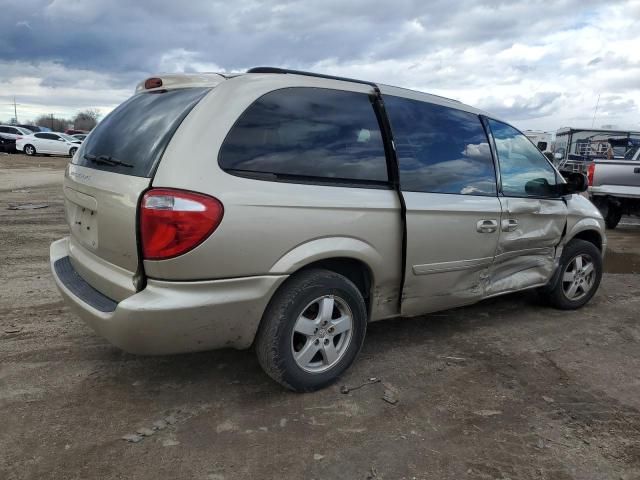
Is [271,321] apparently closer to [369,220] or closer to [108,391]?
[369,220]

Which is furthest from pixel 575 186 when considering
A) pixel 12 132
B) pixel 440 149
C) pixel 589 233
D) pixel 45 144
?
pixel 12 132

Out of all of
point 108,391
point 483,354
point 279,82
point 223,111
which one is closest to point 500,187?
point 483,354

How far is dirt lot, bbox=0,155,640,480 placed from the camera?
7.91 feet

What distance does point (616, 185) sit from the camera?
996 cm

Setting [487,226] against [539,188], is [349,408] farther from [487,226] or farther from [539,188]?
[539,188]

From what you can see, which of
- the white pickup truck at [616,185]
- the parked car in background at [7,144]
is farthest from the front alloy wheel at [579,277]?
the parked car in background at [7,144]

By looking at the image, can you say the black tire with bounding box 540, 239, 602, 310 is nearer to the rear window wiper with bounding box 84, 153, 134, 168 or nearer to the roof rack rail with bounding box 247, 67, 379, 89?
the roof rack rail with bounding box 247, 67, 379, 89

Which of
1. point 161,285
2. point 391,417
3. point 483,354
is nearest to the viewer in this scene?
point 161,285

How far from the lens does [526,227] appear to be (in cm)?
405

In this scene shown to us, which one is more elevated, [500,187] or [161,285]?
[500,187]

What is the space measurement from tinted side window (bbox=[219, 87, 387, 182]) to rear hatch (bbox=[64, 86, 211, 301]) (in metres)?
0.34

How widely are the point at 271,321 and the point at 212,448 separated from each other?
688 mm

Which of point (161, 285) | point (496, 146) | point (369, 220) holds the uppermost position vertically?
point (496, 146)

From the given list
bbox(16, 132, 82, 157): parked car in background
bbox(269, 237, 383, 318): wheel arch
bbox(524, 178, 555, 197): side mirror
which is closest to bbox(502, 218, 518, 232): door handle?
bbox(524, 178, 555, 197): side mirror
